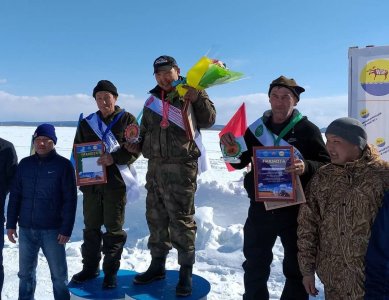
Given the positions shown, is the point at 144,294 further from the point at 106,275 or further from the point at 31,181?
the point at 31,181

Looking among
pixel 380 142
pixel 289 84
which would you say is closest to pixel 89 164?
pixel 289 84

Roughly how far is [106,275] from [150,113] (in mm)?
1656

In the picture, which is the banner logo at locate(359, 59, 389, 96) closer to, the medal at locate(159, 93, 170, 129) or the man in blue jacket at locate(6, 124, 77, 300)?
the medal at locate(159, 93, 170, 129)

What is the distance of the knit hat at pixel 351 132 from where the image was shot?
2.35 m

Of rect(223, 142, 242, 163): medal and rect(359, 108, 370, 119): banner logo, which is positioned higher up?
rect(359, 108, 370, 119): banner logo

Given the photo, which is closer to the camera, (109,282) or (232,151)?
(232,151)

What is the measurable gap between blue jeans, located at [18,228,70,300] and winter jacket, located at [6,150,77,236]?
85 mm

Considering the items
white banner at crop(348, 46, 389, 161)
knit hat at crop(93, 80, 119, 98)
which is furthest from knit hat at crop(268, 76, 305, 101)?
knit hat at crop(93, 80, 119, 98)

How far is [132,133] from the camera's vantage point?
361 centimetres

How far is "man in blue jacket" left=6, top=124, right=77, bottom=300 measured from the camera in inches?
141

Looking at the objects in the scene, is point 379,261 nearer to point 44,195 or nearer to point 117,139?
point 117,139

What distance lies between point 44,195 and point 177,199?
1251 mm

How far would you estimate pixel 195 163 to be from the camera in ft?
11.8

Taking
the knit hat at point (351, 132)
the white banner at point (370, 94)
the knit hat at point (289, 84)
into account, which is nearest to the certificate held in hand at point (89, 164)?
the knit hat at point (289, 84)
